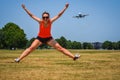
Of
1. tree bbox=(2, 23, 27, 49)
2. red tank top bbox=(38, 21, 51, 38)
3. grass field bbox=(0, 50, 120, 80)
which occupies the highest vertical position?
tree bbox=(2, 23, 27, 49)

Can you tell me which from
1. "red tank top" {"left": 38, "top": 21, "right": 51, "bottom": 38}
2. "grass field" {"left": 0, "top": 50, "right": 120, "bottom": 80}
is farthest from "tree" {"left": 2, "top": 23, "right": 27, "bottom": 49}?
"red tank top" {"left": 38, "top": 21, "right": 51, "bottom": 38}

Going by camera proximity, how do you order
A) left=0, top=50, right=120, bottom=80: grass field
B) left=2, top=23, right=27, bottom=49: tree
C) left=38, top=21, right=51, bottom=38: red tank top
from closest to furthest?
left=38, top=21, right=51, bottom=38: red tank top < left=0, top=50, right=120, bottom=80: grass field < left=2, top=23, right=27, bottom=49: tree

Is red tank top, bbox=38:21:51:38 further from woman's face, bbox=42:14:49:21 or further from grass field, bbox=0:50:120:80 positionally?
grass field, bbox=0:50:120:80

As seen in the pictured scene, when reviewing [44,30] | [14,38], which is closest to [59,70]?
[44,30]

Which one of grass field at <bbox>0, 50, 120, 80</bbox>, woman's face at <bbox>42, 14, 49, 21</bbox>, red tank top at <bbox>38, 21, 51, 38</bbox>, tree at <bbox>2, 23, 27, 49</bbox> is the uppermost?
tree at <bbox>2, 23, 27, 49</bbox>

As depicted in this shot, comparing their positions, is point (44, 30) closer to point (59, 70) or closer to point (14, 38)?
point (59, 70)

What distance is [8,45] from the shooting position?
523 ft

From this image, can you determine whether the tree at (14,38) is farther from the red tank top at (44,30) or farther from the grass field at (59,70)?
the red tank top at (44,30)

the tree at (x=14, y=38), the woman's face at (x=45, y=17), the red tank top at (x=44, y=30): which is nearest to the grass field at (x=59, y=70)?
the red tank top at (x=44, y=30)

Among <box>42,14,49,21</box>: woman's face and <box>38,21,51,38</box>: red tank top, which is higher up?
<box>42,14,49,21</box>: woman's face

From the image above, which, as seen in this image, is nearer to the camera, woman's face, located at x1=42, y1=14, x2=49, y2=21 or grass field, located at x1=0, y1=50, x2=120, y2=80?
woman's face, located at x1=42, y1=14, x2=49, y2=21

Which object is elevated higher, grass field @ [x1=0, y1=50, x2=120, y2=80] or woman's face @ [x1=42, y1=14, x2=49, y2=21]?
woman's face @ [x1=42, y1=14, x2=49, y2=21]

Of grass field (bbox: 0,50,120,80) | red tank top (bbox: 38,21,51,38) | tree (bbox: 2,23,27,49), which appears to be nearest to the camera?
red tank top (bbox: 38,21,51,38)

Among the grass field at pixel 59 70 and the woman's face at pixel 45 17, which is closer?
the woman's face at pixel 45 17
